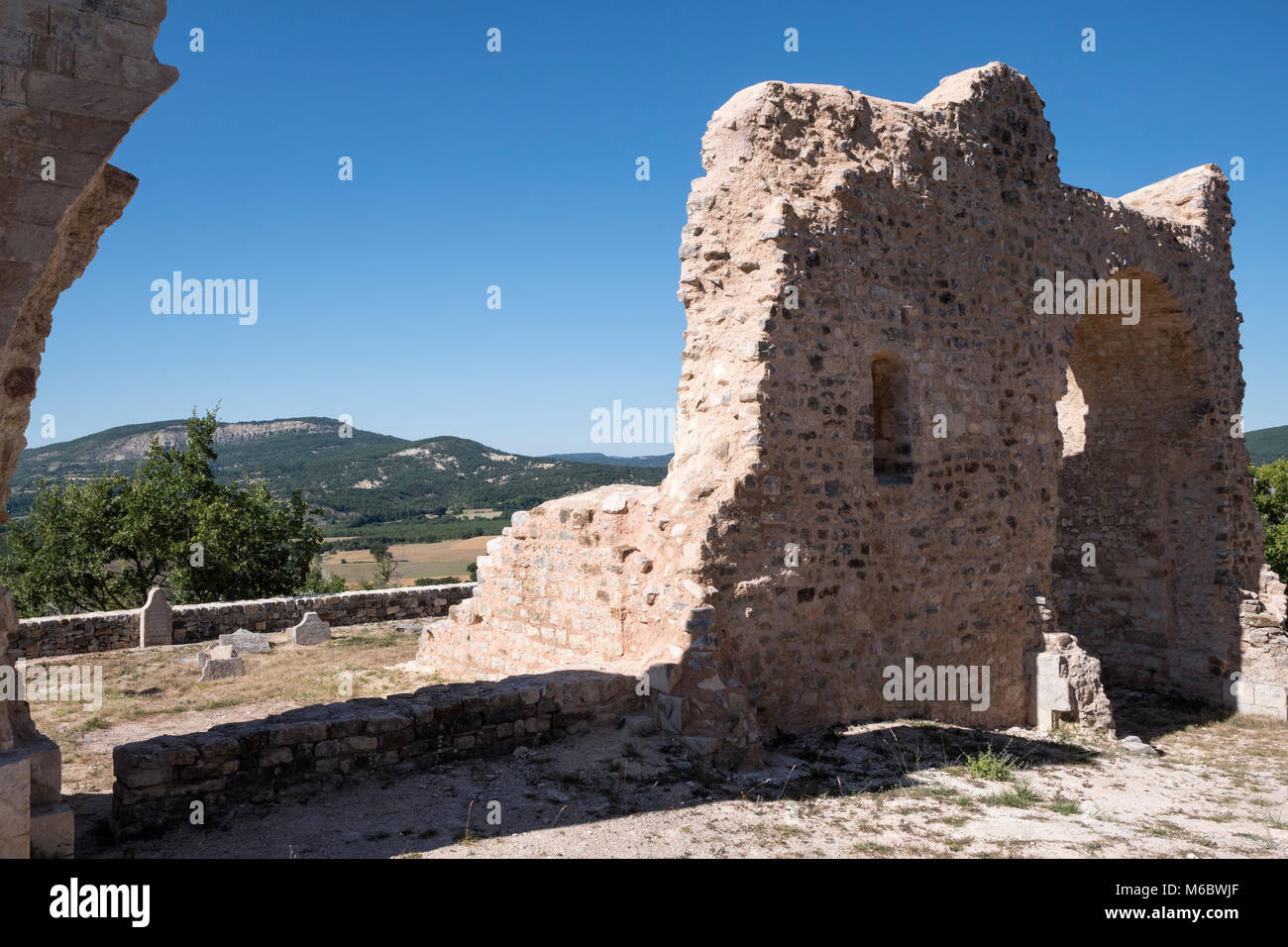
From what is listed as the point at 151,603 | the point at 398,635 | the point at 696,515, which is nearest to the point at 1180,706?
the point at 696,515

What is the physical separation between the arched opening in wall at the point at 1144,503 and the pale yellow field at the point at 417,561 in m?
35.9

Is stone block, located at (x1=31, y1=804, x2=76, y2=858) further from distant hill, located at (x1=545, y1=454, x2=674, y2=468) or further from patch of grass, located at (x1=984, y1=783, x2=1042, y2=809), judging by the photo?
distant hill, located at (x1=545, y1=454, x2=674, y2=468)

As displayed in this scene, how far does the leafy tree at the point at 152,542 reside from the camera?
21312 mm

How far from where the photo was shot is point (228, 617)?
45.6ft

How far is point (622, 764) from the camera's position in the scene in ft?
19.2

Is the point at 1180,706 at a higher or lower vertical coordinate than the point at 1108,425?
lower

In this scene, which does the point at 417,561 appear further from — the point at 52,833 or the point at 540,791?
the point at 52,833

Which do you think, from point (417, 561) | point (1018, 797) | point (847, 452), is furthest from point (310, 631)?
point (417, 561)

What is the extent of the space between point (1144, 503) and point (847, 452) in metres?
7.14

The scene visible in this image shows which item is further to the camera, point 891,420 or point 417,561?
point 417,561

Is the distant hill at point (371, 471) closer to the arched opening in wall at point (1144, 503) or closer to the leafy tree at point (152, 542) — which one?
the leafy tree at point (152, 542)

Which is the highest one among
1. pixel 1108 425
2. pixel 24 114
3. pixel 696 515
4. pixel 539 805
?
pixel 24 114

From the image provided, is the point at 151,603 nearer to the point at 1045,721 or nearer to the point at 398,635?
the point at 398,635
